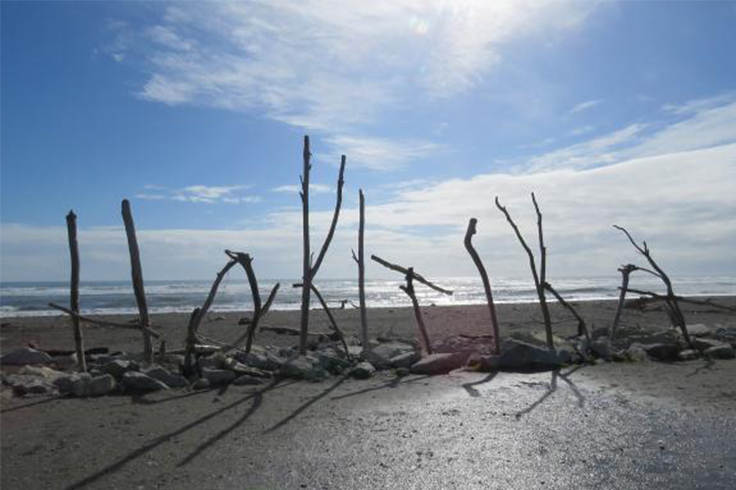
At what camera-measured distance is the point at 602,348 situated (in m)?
11.7

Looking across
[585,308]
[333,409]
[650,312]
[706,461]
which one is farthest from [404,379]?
[585,308]

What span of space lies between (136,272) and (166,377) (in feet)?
6.25

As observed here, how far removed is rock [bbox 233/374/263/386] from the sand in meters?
0.28

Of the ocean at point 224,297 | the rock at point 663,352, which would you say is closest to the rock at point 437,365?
the rock at point 663,352

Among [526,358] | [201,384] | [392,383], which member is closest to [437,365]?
[392,383]

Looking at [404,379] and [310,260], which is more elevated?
[310,260]

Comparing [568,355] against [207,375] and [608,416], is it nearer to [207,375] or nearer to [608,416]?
[608,416]

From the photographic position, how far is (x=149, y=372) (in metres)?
9.09

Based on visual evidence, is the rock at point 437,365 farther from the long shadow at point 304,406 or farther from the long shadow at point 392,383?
the long shadow at point 304,406

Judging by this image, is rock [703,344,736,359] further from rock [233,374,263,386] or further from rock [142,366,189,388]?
rock [142,366,189,388]

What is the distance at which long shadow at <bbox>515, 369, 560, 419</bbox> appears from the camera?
7.41m

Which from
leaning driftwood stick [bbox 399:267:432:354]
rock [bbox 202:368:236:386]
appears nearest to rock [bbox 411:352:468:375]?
leaning driftwood stick [bbox 399:267:432:354]

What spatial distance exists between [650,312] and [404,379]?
790 inches

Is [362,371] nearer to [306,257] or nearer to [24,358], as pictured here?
[306,257]
